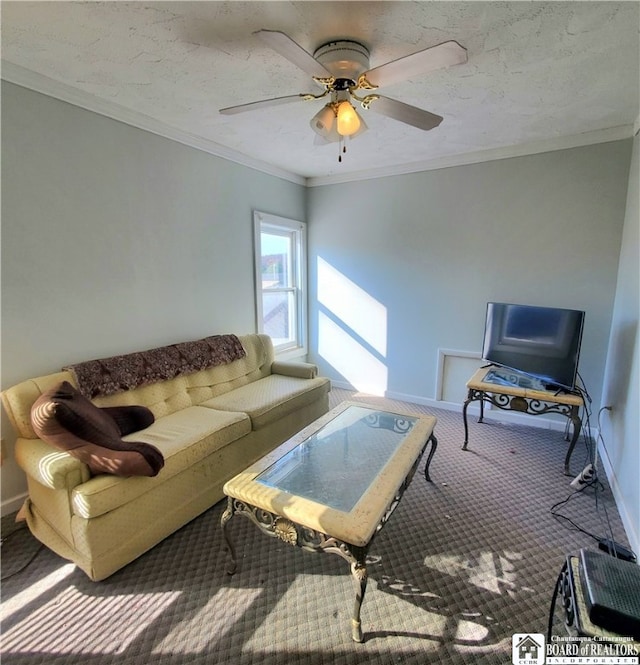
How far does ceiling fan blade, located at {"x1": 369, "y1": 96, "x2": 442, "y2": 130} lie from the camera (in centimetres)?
173

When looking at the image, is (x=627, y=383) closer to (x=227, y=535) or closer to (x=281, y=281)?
(x=227, y=535)

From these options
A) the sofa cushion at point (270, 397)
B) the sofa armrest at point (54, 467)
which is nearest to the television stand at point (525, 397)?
the sofa cushion at point (270, 397)

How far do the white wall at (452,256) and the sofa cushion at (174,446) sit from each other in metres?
2.14

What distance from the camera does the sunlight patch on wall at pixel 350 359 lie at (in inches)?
164

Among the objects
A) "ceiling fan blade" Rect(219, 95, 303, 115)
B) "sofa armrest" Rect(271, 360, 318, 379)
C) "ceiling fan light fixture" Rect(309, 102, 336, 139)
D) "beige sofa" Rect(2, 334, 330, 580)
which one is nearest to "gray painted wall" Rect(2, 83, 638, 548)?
"beige sofa" Rect(2, 334, 330, 580)

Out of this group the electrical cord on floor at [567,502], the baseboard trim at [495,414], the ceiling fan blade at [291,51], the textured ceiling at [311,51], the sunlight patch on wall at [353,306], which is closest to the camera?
the ceiling fan blade at [291,51]

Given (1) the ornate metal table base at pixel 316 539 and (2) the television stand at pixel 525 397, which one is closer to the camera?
(1) the ornate metal table base at pixel 316 539

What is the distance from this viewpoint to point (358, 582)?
1328 millimetres

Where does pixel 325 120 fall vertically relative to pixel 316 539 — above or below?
above

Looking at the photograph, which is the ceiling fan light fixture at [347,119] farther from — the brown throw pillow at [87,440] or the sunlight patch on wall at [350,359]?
the sunlight patch on wall at [350,359]

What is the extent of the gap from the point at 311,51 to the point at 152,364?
2.12 m

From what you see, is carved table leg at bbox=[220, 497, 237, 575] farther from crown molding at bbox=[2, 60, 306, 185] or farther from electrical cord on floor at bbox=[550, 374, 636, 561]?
crown molding at bbox=[2, 60, 306, 185]

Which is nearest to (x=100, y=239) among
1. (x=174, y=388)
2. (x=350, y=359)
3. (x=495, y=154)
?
(x=174, y=388)

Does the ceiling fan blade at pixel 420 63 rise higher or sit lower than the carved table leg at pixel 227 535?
higher
